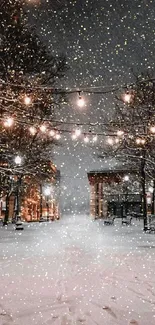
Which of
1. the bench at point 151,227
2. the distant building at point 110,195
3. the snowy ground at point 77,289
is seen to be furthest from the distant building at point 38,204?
the snowy ground at point 77,289

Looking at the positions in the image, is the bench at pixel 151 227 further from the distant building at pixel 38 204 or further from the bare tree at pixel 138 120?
the distant building at pixel 38 204

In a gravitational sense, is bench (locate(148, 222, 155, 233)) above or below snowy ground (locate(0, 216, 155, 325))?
below

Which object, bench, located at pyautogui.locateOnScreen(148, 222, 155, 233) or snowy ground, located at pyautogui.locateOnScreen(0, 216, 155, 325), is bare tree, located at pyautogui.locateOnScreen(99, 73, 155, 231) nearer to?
bench, located at pyautogui.locateOnScreen(148, 222, 155, 233)

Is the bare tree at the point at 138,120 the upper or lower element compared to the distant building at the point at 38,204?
upper

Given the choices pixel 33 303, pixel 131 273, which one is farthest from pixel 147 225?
pixel 33 303

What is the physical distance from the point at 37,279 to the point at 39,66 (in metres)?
13.5

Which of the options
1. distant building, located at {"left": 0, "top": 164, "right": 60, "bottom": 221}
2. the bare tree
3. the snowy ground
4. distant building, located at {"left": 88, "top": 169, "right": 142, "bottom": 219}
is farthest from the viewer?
distant building, located at {"left": 88, "top": 169, "right": 142, "bottom": 219}

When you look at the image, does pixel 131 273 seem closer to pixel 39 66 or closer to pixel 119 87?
pixel 119 87

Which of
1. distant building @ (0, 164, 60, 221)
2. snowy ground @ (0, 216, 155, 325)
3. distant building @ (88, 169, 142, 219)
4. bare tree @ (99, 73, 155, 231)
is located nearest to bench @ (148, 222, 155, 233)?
bare tree @ (99, 73, 155, 231)

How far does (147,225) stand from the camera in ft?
81.5

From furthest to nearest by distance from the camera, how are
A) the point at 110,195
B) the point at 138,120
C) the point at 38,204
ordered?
the point at 38,204, the point at 110,195, the point at 138,120

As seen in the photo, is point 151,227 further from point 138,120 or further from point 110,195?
point 110,195

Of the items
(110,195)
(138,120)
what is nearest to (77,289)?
(138,120)

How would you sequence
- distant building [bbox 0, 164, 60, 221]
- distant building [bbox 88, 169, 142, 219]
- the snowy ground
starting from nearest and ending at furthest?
1. the snowy ground
2. distant building [bbox 0, 164, 60, 221]
3. distant building [bbox 88, 169, 142, 219]
